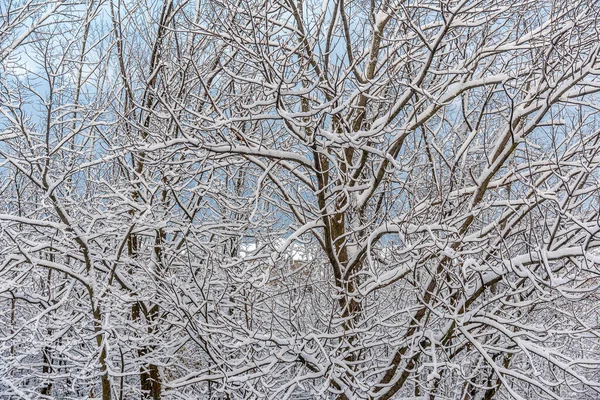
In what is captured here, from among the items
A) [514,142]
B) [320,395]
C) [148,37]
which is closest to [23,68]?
[148,37]

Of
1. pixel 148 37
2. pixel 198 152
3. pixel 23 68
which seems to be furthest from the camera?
pixel 148 37

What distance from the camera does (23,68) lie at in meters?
7.99

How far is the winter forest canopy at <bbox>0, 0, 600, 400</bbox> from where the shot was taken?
545cm

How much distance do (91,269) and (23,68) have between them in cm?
350

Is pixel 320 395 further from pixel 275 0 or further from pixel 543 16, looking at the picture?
pixel 543 16

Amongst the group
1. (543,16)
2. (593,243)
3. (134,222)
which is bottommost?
(593,243)

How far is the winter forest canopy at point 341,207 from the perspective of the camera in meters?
5.45

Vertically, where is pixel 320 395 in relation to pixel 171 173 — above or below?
below

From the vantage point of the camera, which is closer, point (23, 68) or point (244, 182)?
point (23, 68)

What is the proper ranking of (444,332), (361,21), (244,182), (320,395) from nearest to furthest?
(320,395) < (444,332) < (361,21) < (244,182)

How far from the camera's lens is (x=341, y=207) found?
21.7 ft

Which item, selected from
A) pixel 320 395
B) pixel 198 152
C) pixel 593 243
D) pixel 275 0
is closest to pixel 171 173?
pixel 198 152

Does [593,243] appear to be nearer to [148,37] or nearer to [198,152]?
[198,152]

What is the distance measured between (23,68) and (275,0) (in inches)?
174
